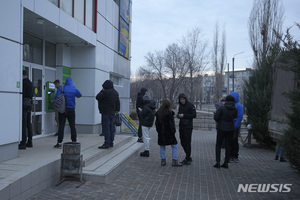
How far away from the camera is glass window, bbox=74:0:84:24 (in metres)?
9.22

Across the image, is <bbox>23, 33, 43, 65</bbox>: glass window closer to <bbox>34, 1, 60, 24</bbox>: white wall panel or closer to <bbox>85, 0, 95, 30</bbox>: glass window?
<bbox>34, 1, 60, 24</bbox>: white wall panel

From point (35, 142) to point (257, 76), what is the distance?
8.75 meters

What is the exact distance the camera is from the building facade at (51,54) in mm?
5754

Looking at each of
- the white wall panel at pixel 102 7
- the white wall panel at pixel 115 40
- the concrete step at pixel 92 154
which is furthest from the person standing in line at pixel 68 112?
the white wall panel at pixel 115 40

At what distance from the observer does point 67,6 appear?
342 inches

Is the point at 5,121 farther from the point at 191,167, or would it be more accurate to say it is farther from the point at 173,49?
the point at 173,49

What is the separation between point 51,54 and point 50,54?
0.21 ft

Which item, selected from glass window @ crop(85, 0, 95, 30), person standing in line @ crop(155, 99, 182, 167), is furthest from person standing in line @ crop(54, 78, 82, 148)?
glass window @ crop(85, 0, 95, 30)

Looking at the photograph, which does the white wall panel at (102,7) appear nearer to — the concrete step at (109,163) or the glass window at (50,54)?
the glass window at (50,54)

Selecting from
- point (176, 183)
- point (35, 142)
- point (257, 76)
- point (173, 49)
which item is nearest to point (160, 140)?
point (176, 183)

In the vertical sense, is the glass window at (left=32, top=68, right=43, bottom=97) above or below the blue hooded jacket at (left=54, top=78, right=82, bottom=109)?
above

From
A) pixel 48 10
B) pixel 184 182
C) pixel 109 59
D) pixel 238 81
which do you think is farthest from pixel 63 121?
pixel 238 81

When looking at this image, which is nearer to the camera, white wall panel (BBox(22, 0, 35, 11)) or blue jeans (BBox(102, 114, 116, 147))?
white wall panel (BBox(22, 0, 35, 11))

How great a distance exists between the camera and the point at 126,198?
505 centimetres
